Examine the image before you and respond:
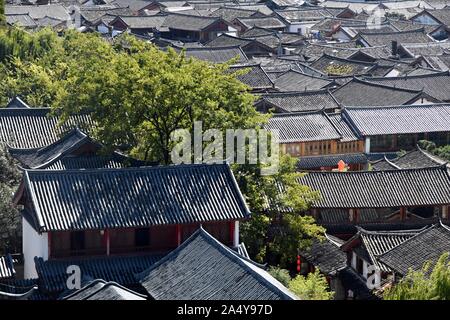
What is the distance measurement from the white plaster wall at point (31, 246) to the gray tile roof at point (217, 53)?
41050mm

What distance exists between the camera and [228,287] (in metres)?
25.4

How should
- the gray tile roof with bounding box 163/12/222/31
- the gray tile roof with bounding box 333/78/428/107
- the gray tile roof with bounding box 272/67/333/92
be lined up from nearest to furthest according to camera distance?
the gray tile roof with bounding box 333/78/428/107
the gray tile roof with bounding box 272/67/333/92
the gray tile roof with bounding box 163/12/222/31

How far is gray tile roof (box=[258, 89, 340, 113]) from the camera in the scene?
5641 cm

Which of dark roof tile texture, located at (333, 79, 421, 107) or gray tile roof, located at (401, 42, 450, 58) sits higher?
gray tile roof, located at (401, 42, 450, 58)

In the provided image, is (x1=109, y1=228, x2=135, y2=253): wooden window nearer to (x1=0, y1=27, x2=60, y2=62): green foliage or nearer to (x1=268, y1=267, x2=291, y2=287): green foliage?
(x1=268, y1=267, x2=291, y2=287): green foliage

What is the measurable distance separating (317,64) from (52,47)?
21499 millimetres


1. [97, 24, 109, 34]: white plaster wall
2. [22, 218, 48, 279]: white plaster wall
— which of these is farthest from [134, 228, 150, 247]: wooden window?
[97, 24, 109, 34]: white plaster wall

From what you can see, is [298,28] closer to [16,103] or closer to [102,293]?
[16,103]

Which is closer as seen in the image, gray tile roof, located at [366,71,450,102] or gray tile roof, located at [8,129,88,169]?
gray tile roof, located at [8,129,88,169]

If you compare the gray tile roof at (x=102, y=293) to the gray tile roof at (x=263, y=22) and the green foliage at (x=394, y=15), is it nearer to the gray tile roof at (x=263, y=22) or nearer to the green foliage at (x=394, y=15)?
the gray tile roof at (x=263, y=22)

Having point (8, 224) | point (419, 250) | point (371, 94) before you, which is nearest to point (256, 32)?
point (371, 94)

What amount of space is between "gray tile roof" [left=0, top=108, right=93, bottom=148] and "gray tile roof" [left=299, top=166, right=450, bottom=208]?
8.81 metres
